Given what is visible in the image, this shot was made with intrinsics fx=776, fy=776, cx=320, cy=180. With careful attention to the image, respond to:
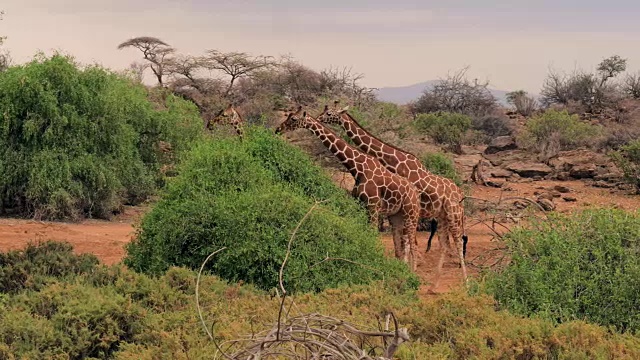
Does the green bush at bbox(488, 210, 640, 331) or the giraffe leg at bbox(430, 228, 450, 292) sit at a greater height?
the green bush at bbox(488, 210, 640, 331)

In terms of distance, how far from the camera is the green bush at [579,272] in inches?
251

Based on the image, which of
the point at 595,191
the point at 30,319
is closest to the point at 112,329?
the point at 30,319

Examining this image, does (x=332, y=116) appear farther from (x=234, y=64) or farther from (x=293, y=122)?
(x=234, y=64)

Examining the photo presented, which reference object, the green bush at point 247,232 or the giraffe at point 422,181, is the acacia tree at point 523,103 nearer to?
the giraffe at point 422,181

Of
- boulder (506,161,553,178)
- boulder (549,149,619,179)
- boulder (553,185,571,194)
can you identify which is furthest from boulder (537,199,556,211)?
boulder (506,161,553,178)

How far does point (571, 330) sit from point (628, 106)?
3419 centimetres

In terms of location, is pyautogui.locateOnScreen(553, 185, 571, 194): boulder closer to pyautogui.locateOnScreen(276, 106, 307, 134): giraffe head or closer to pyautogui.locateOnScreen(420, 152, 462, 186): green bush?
pyautogui.locateOnScreen(420, 152, 462, 186): green bush

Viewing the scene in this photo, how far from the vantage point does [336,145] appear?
425 inches

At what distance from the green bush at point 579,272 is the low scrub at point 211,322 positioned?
51cm

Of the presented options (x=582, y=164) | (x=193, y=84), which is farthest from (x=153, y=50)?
(x=582, y=164)

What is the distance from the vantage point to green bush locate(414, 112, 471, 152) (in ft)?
102

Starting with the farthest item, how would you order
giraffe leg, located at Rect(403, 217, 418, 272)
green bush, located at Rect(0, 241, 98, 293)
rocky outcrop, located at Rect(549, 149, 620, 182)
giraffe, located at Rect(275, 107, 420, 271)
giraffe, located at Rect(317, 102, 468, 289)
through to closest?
rocky outcrop, located at Rect(549, 149, 620, 182) → giraffe, located at Rect(317, 102, 468, 289) → giraffe leg, located at Rect(403, 217, 418, 272) → giraffe, located at Rect(275, 107, 420, 271) → green bush, located at Rect(0, 241, 98, 293)

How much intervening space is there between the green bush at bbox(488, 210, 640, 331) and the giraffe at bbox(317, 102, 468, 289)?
12.2ft

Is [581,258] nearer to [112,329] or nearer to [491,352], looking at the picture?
[491,352]
